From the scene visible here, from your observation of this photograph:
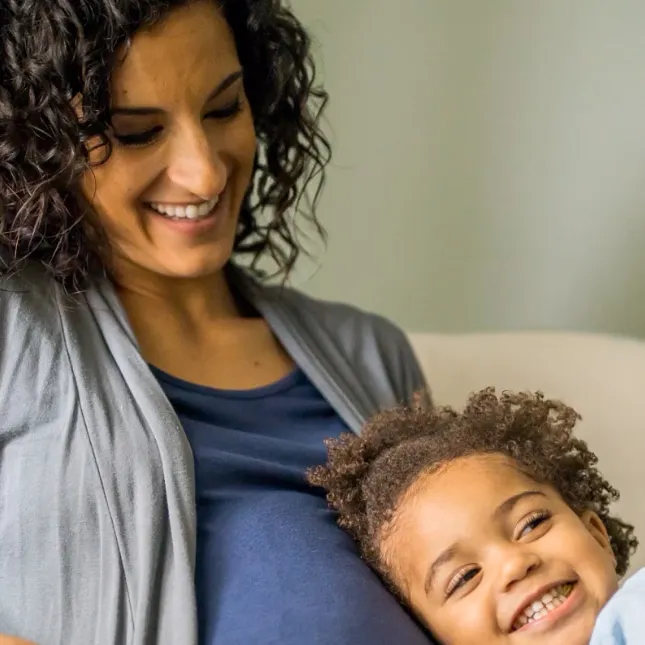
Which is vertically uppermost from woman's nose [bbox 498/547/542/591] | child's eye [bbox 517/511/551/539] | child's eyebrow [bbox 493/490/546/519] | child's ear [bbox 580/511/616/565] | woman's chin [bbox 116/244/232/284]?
woman's chin [bbox 116/244/232/284]

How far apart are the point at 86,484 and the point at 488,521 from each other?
0.38 metres

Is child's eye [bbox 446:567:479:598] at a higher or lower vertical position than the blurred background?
lower

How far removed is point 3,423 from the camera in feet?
2.93

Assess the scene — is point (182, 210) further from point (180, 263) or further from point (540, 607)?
point (540, 607)

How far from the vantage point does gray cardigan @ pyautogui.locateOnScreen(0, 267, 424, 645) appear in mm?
845

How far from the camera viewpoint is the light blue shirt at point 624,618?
70cm

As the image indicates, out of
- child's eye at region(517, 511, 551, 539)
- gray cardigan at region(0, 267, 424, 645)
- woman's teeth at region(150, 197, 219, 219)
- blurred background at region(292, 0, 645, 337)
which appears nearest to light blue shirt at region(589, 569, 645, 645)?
child's eye at region(517, 511, 551, 539)

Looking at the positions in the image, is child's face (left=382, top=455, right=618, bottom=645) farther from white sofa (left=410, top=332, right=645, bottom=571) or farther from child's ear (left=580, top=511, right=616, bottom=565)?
white sofa (left=410, top=332, right=645, bottom=571)

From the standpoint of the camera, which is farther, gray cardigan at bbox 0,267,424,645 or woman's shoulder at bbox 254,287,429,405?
woman's shoulder at bbox 254,287,429,405

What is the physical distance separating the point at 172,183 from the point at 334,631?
19.0 inches

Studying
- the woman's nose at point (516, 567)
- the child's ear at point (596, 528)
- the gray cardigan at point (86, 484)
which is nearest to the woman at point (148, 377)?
the gray cardigan at point (86, 484)

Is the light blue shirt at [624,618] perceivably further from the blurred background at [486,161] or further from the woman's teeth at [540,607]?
the blurred background at [486,161]

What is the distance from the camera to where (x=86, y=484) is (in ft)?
2.86

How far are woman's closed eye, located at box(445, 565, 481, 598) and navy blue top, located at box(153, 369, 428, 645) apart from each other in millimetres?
56
